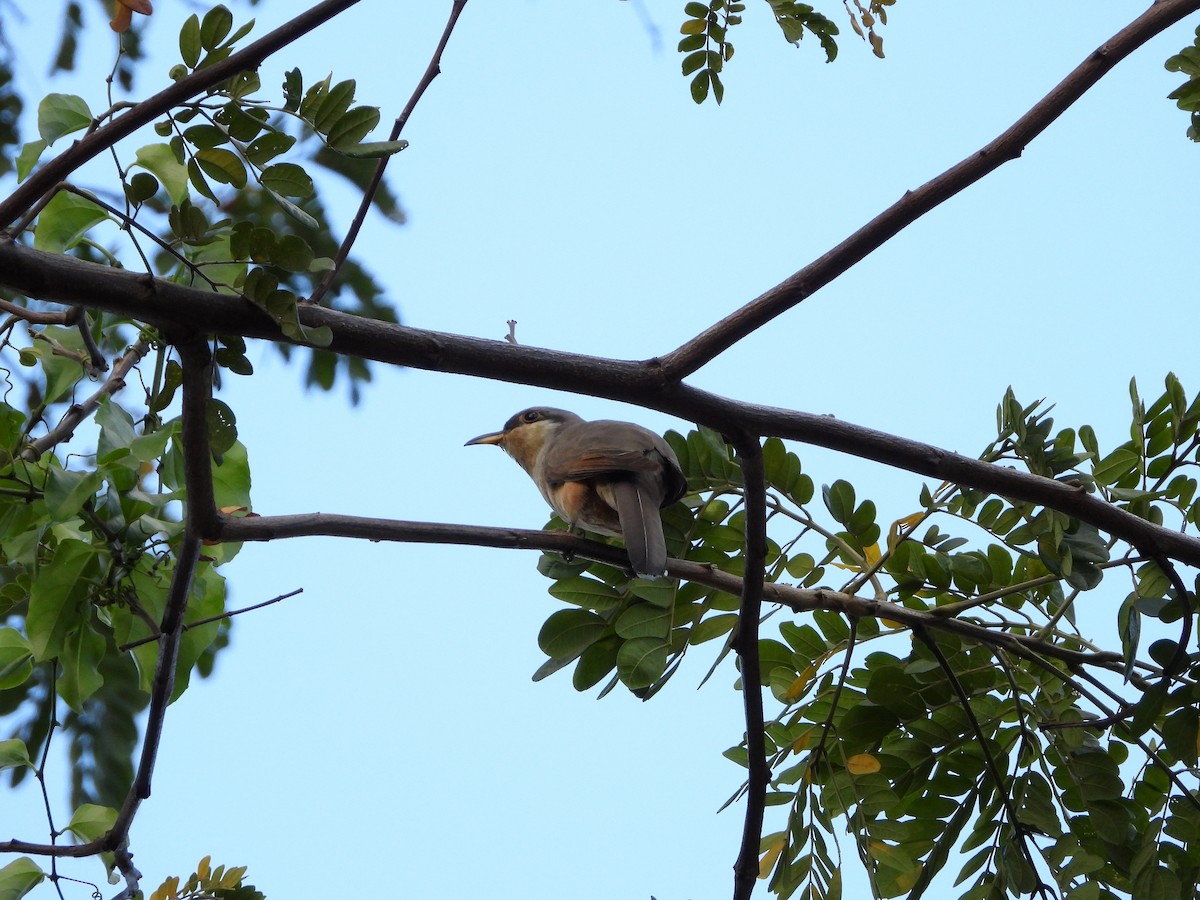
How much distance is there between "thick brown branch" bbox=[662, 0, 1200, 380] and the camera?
81.3 inches

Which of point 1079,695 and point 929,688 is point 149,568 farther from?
point 1079,695

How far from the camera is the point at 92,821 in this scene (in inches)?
89.2

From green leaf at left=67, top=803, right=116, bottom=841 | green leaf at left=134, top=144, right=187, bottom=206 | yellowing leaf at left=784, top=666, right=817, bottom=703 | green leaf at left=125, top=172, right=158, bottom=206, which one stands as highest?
green leaf at left=134, top=144, right=187, bottom=206

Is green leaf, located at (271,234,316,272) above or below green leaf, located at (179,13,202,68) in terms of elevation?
below

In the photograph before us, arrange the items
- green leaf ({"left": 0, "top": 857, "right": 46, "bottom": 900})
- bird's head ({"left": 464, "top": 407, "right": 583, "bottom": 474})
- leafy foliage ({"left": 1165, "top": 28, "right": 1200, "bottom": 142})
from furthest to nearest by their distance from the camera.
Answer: bird's head ({"left": 464, "top": 407, "right": 583, "bottom": 474}) → leafy foliage ({"left": 1165, "top": 28, "right": 1200, "bottom": 142}) → green leaf ({"left": 0, "top": 857, "right": 46, "bottom": 900})

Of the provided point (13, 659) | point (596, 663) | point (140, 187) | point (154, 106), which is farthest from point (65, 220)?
point (596, 663)

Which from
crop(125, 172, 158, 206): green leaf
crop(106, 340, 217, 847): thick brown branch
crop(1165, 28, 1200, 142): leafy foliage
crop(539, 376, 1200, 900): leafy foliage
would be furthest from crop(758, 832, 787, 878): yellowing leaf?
crop(1165, 28, 1200, 142): leafy foliage

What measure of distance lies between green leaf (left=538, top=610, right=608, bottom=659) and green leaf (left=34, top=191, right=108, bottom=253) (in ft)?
4.53

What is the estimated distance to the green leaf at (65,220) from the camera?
7.47 ft

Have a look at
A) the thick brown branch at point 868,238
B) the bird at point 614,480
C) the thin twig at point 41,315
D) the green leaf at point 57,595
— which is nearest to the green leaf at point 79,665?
the green leaf at point 57,595

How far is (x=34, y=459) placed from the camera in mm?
2301

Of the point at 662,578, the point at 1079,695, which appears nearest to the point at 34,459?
the point at 662,578

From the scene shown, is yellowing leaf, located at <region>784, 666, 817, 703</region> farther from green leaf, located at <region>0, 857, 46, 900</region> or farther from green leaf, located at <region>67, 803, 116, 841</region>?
green leaf, located at <region>0, 857, 46, 900</region>

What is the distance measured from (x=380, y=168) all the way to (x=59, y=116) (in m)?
0.67
